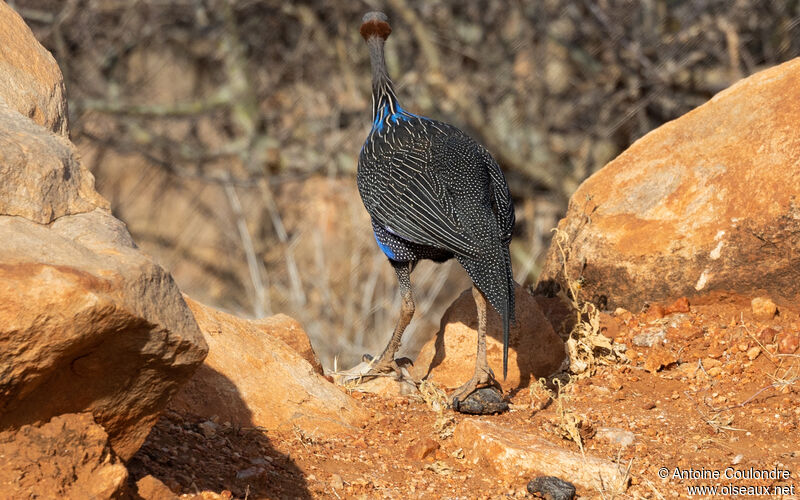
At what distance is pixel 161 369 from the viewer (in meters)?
3.02

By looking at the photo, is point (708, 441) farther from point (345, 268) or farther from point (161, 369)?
point (345, 268)

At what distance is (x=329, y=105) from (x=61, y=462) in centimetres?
1038

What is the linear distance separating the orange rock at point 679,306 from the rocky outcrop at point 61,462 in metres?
3.46

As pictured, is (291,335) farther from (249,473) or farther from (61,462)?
(61,462)

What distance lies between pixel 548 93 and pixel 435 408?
7.75 m

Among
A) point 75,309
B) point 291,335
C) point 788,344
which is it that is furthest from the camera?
point 291,335

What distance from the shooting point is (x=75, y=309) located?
2.69m

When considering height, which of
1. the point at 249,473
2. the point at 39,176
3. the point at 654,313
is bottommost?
the point at 249,473

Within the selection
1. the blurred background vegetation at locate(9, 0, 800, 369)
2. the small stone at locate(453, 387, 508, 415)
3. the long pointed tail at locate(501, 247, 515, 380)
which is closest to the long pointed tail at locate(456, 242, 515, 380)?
the long pointed tail at locate(501, 247, 515, 380)

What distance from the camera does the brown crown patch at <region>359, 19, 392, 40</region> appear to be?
19.9 ft

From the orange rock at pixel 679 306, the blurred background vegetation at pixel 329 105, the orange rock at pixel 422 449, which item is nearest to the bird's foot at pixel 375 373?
the orange rock at pixel 422 449

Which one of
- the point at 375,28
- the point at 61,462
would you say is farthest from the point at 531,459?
the point at 375,28

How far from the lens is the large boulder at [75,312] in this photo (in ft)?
8.82

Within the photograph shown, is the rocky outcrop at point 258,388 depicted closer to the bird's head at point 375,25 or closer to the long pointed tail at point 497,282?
the long pointed tail at point 497,282
